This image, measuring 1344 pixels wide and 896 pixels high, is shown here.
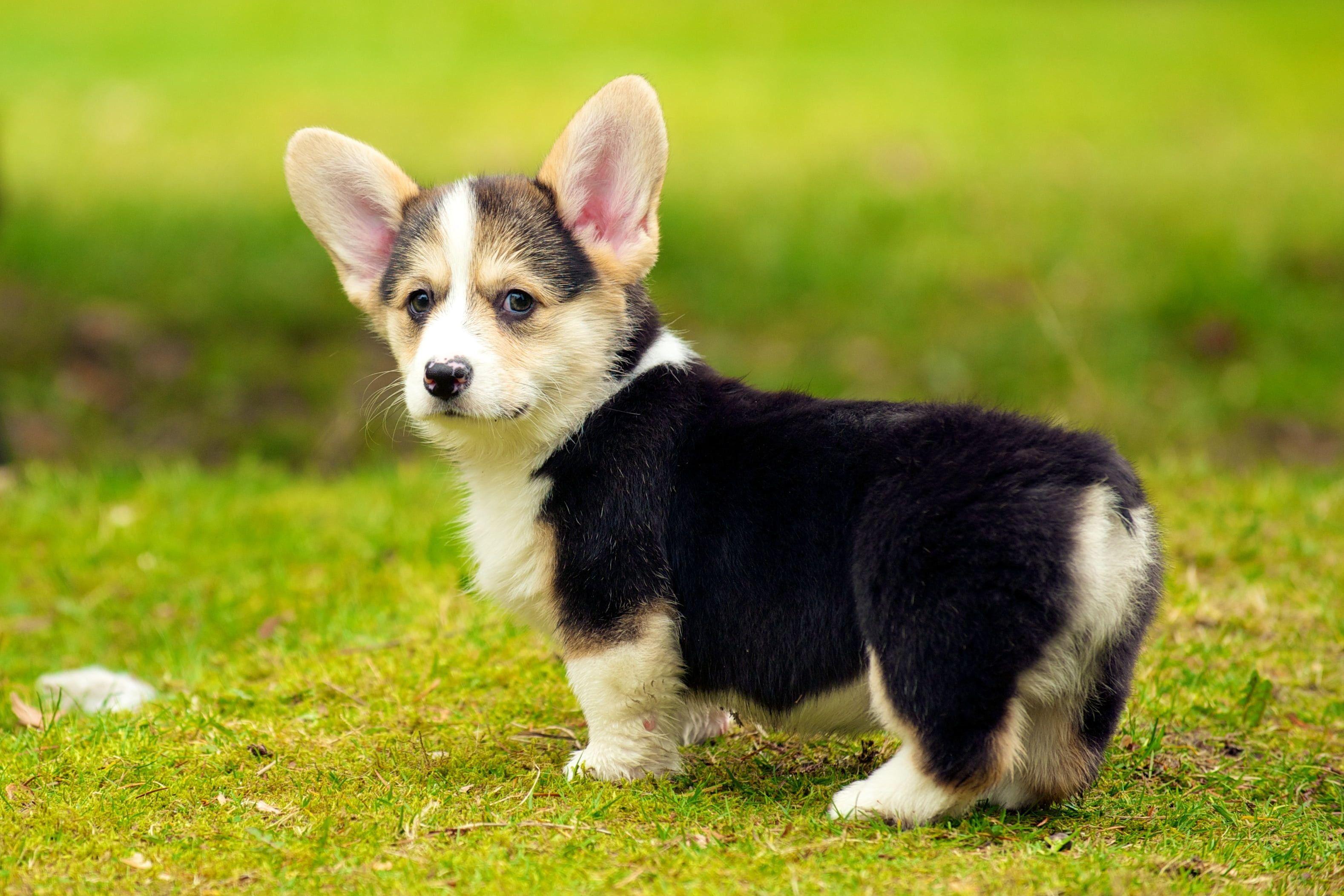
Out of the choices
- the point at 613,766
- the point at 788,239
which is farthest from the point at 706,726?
the point at 788,239

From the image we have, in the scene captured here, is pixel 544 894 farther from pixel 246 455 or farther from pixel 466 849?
pixel 246 455

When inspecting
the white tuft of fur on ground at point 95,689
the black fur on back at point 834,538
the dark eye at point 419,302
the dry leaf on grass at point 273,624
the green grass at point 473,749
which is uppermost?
the dark eye at point 419,302

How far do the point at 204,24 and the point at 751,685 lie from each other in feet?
67.0

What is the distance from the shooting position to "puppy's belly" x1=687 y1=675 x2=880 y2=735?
394cm

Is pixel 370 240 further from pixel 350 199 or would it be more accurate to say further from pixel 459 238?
pixel 459 238

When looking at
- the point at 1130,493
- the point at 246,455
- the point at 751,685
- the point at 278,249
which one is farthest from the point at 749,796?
the point at 278,249

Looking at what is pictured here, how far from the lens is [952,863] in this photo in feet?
11.5

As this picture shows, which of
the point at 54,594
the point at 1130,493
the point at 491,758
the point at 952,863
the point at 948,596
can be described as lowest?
the point at 54,594

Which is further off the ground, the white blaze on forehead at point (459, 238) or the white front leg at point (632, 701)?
the white blaze on forehead at point (459, 238)

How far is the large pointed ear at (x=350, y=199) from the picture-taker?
A: 463 cm

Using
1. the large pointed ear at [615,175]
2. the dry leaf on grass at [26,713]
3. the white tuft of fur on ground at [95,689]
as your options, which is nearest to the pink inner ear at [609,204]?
the large pointed ear at [615,175]

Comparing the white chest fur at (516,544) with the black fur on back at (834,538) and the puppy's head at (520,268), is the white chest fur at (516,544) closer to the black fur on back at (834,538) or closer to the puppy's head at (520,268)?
the black fur on back at (834,538)

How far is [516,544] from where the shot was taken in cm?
426

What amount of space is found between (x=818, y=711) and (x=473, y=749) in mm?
1207
